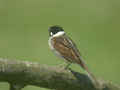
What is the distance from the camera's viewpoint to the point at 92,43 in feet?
35.7

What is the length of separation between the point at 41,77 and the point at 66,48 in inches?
36.1

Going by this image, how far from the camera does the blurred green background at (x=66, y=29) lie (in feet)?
31.7

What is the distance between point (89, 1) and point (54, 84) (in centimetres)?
893

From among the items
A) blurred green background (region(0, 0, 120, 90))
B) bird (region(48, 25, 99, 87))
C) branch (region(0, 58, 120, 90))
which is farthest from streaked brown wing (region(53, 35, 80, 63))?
blurred green background (region(0, 0, 120, 90))

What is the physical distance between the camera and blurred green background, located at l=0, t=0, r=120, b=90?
9.67 metres

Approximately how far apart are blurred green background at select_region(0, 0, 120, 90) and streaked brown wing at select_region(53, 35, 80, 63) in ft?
9.86

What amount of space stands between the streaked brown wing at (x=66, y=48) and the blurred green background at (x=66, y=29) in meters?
3.01

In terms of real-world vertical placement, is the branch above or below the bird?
below

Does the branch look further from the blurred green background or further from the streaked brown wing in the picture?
the blurred green background

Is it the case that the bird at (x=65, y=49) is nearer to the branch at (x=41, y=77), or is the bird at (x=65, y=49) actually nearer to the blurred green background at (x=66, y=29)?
the branch at (x=41, y=77)

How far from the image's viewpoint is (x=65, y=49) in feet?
16.9

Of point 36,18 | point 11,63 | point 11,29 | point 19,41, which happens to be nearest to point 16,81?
point 11,63

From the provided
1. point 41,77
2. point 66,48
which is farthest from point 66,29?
point 41,77

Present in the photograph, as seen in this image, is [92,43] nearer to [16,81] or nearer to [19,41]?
[19,41]
